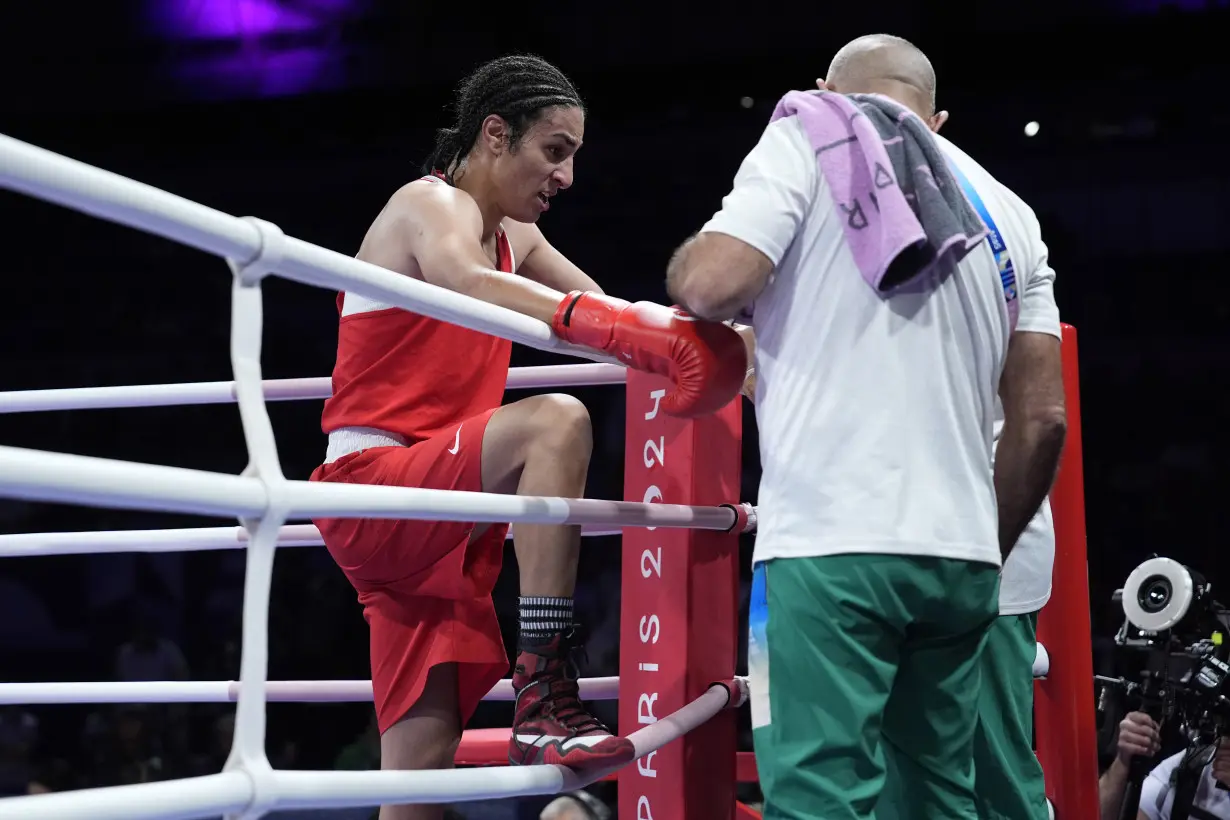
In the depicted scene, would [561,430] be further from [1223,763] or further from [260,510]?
[1223,763]

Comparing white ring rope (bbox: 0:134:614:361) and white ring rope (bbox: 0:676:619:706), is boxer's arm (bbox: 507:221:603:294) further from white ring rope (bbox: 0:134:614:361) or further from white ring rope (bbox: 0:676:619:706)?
white ring rope (bbox: 0:134:614:361)

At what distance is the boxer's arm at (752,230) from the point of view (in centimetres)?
117

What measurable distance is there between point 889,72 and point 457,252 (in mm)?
533

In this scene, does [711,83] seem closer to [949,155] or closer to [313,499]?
[949,155]

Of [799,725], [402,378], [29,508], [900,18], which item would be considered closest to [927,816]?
[799,725]

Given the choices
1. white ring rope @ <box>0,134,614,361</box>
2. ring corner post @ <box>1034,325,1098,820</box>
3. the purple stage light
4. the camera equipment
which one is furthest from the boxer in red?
the purple stage light

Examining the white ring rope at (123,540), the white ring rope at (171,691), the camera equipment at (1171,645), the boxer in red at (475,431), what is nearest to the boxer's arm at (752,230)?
the boxer in red at (475,431)

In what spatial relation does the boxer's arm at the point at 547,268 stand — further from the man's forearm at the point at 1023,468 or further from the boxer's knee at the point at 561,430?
the man's forearm at the point at 1023,468

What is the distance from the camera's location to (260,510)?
34.0 inches

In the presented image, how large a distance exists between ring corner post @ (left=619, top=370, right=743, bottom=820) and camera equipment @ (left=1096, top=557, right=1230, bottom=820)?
44.8 inches

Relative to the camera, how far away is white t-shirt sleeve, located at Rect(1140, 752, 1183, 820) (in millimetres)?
2922

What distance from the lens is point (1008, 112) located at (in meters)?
5.75

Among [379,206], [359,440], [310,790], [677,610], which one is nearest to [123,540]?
[359,440]

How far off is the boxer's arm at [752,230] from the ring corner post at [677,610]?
1.33 feet
